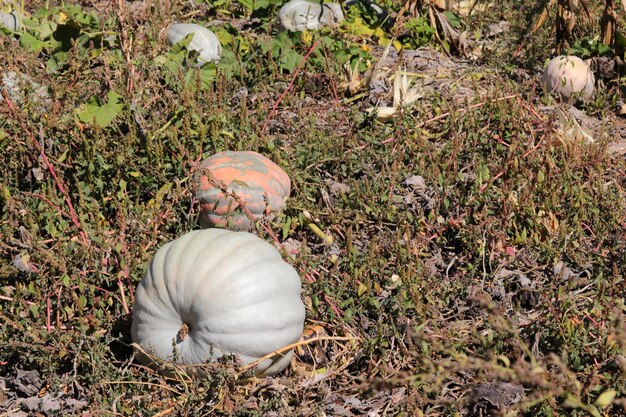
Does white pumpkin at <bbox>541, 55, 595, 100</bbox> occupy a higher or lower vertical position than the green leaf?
Result: lower

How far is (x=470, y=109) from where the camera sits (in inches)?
210

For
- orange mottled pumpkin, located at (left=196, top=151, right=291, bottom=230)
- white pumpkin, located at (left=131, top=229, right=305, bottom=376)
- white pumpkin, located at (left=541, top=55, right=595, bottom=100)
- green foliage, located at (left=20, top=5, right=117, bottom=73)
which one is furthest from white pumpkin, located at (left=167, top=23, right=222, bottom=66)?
white pumpkin, located at (left=131, top=229, right=305, bottom=376)

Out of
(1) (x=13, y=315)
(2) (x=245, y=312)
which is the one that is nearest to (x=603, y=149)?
(2) (x=245, y=312)

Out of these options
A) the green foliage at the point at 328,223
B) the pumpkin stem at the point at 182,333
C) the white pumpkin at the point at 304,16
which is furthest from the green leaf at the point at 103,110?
the white pumpkin at the point at 304,16

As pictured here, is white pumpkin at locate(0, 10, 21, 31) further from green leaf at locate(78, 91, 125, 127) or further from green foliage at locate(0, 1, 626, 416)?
green leaf at locate(78, 91, 125, 127)

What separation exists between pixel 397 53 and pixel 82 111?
8.61 feet

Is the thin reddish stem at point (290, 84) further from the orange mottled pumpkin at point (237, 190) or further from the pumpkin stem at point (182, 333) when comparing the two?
the pumpkin stem at point (182, 333)

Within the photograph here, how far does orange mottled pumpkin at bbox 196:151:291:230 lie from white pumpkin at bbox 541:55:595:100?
92.3 inches

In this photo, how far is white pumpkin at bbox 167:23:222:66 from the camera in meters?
5.98

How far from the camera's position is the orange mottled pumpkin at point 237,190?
420 centimetres

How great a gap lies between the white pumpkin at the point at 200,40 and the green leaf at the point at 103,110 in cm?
117

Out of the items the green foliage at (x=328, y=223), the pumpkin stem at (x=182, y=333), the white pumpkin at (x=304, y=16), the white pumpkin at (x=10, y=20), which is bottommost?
the green foliage at (x=328, y=223)

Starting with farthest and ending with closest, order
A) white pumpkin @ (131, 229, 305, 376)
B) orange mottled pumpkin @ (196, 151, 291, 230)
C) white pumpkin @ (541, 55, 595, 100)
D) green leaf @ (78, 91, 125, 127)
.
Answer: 1. white pumpkin @ (541, 55, 595, 100)
2. green leaf @ (78, 91, 125, 127)
3. orange mottled pumpkin @ (196, 151, 291, 230)
4. white pumpkin @ (131, 229, 305, 376)

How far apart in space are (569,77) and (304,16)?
6.73ft
